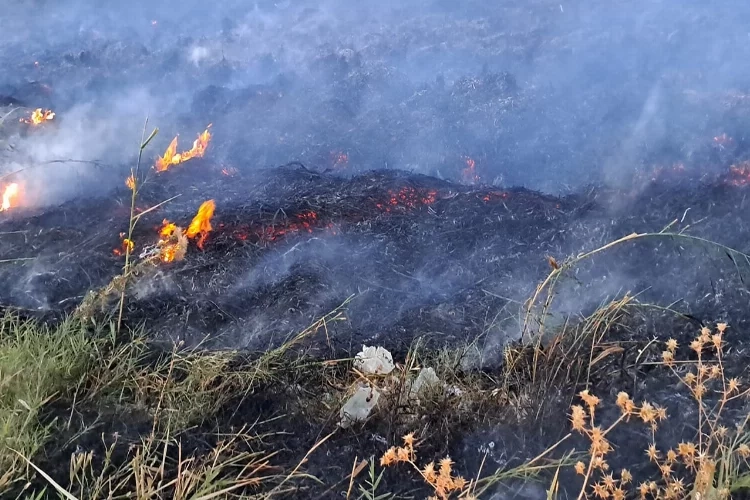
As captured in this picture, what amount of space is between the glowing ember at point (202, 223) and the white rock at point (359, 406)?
5.84ft

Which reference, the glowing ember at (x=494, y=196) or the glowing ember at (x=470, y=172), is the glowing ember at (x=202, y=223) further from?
the glowing ember at (x=470, y=172)

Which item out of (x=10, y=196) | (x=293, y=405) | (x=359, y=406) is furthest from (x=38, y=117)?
→ (x=359, y=406)

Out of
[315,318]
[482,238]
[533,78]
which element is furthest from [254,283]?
[533,78]

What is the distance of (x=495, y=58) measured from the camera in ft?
21.9

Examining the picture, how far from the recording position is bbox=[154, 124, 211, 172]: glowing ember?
528cm

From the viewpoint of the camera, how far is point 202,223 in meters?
4.16

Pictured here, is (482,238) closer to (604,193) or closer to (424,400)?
(604,193)

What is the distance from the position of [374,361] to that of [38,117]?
15.9 feet

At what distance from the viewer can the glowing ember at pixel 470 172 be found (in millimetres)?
5309

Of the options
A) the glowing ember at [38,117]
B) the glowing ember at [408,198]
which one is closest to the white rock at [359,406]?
the glowing ember at [408,198]

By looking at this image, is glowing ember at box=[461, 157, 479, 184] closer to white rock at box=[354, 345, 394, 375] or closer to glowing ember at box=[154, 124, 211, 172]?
glowing ember at box=[154, 124, 211, 172]

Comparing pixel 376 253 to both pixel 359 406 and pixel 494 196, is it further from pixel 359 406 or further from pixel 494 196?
pixel 359 406

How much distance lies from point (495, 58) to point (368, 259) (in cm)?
385

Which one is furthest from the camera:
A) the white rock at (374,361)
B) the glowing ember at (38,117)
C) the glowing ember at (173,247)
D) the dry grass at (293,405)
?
the glowing ember at (38,117)
